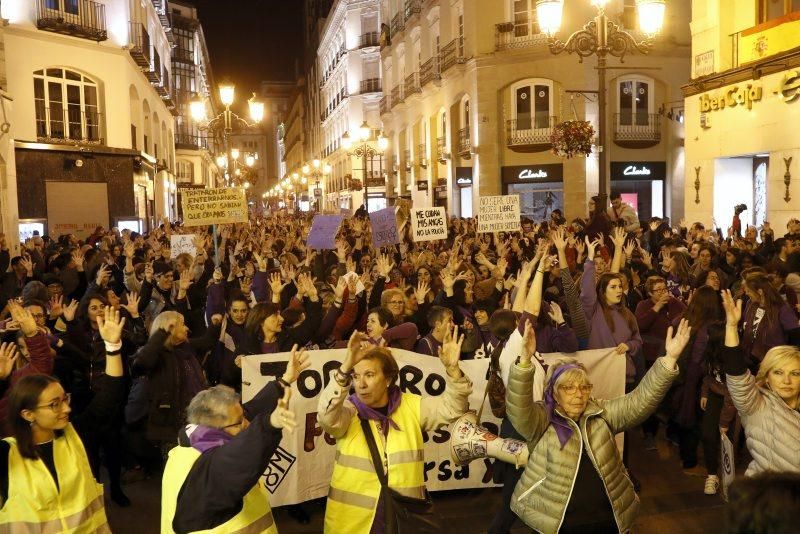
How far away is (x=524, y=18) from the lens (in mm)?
29828

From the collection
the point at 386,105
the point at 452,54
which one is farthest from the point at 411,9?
the point at 386,105

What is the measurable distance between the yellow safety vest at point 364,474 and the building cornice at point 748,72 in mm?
15191

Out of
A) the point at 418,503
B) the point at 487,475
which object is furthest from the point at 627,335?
the point at 418,503

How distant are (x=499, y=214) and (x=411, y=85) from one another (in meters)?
29.4

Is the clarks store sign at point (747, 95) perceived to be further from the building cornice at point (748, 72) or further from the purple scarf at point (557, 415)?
the purple scarf at point (557, 415)

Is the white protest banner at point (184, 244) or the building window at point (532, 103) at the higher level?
the building window at point (532, 103)

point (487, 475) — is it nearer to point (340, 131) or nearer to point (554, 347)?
point (554, 347)

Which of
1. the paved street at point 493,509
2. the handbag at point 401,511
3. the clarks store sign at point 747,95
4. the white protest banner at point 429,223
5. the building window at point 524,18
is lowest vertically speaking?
the paved street at point 493,509

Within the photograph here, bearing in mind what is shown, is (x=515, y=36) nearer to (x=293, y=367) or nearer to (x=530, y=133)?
(x=530, y=133)

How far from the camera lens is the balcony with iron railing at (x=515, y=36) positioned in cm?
2952

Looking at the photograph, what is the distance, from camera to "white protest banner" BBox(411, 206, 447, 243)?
40.4 ft

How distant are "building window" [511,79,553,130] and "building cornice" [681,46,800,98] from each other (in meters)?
9.70

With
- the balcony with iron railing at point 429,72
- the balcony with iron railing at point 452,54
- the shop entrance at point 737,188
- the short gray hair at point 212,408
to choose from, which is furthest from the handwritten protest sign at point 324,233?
the balcony with iron railing at point 429,72

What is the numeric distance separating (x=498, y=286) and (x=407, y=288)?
124 cm
